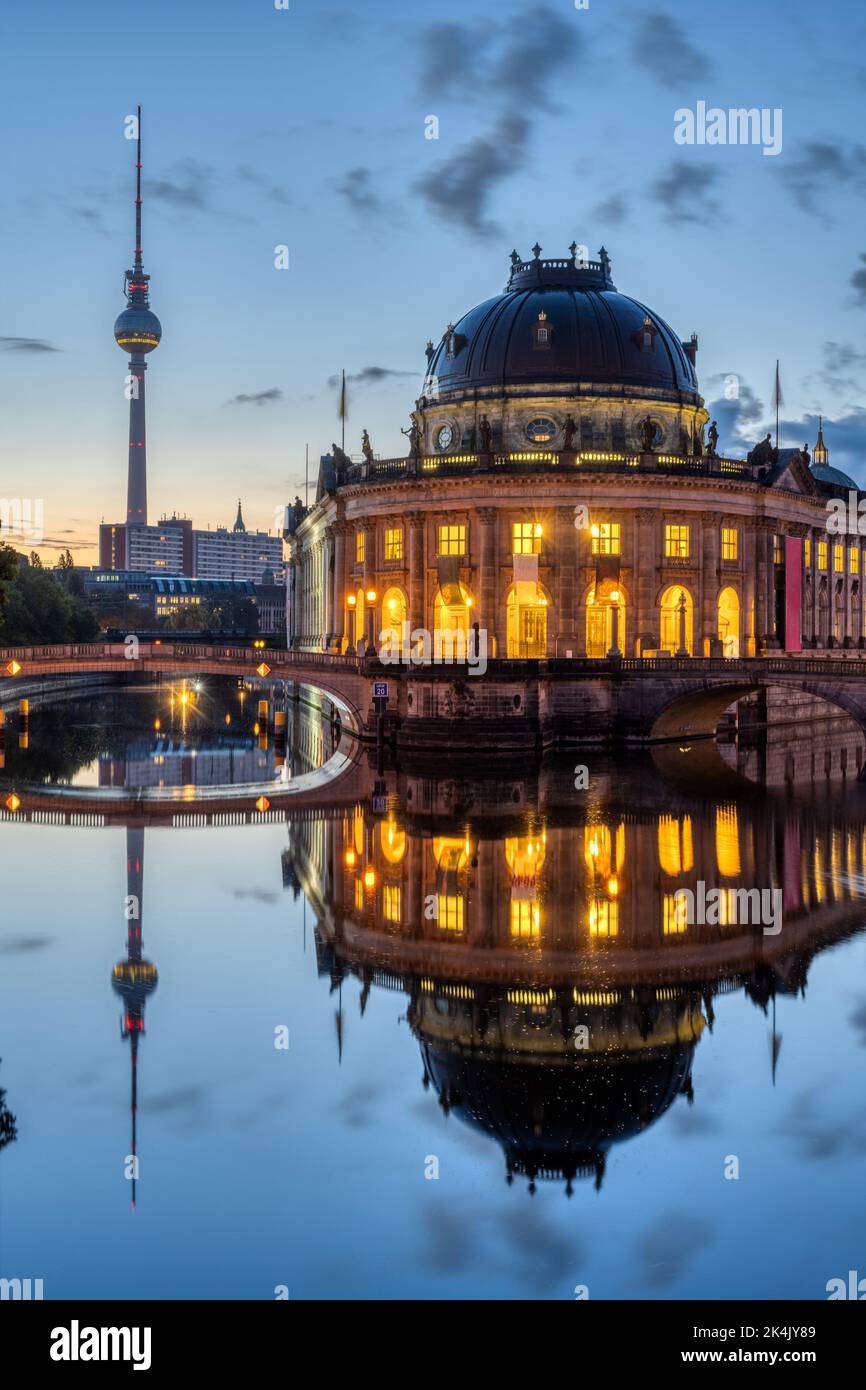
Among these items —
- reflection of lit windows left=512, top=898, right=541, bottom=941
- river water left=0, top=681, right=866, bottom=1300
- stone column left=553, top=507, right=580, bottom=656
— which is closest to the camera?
river water left=0, top=681, right=866, bottom=1300

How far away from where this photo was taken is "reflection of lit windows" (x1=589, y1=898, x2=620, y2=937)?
33794mm

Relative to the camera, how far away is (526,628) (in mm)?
87000

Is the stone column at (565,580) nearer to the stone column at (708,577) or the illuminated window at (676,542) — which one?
the illuminated window at (676,542)

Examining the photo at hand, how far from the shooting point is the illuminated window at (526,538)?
84500 mm

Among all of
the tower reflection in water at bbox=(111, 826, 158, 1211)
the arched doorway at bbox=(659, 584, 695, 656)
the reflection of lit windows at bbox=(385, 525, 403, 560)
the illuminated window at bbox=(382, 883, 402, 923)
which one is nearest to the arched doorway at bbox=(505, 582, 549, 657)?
the arched doorway at bbox=(659, 584, 695, 656)

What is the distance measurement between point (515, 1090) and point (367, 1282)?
21.6ft

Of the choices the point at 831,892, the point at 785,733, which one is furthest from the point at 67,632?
the point at 831,892

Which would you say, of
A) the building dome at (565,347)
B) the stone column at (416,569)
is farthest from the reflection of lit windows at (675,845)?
the building dome at (565,347)

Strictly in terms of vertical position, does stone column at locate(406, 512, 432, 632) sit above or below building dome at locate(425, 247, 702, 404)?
below

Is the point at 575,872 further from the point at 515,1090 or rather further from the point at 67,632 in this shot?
the point at 67,632

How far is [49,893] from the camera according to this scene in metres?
38.4

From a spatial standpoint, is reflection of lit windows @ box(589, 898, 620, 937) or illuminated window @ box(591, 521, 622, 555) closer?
reflection of lit windows @ box(589, 898, 620, 937)

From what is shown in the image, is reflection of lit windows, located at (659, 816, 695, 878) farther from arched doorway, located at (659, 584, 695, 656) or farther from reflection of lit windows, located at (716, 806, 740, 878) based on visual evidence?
arched doorway, located at (659, 584, 695, 656)

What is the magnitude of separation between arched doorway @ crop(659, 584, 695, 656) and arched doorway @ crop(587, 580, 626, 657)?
3067mm
